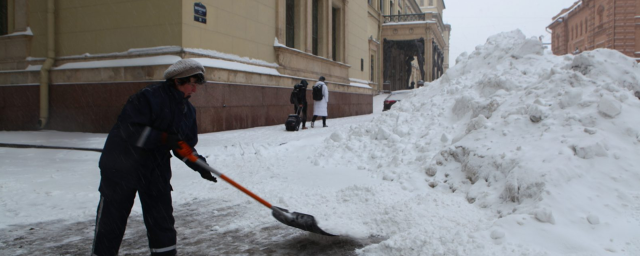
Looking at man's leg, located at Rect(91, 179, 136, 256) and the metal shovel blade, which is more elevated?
man's leg, located at Rect(91, 179, 136, 256)

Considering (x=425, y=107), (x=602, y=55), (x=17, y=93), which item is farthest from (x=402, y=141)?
(x=17, y=93)

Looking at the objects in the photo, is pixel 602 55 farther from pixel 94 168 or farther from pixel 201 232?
pixel 94 168

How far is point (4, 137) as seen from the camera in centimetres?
1001

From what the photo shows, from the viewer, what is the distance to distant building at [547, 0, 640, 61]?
3506 centimetres

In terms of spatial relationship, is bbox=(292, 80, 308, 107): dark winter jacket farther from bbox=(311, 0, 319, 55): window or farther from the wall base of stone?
bbox=(311, 0, 319, 55): window

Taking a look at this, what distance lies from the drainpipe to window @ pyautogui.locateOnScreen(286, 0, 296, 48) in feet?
22.7

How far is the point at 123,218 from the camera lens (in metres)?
2.66

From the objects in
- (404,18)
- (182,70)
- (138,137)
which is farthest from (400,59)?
(138,137)

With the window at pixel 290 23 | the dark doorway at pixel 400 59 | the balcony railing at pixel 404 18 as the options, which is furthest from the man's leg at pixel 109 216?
the dark doorway at pixel 400 59

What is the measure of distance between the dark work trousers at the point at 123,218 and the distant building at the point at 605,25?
33.6 m

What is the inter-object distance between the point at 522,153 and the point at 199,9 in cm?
803

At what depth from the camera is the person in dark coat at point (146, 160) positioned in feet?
8.55

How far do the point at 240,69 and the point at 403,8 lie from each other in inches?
1210

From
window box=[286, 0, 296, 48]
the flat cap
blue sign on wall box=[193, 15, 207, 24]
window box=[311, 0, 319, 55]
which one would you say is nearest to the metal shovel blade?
the flat cap
